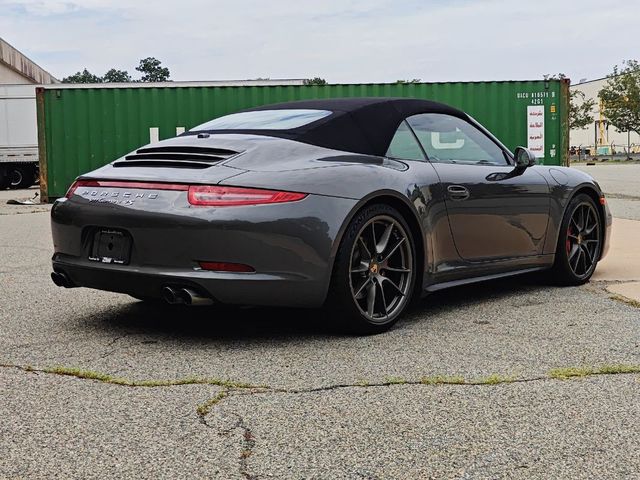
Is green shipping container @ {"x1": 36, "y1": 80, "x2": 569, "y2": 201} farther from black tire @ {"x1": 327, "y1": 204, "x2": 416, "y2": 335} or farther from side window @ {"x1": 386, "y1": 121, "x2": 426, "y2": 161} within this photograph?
black tire @ {"x1": 327, "y1": 204, "x2": 416, "y2": 335}

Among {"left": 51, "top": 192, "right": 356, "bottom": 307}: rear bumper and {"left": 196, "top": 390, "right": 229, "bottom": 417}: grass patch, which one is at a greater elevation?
{"left": 51, "top": 192, "right": 356, "bottom": 307}: rear bumper

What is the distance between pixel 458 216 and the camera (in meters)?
4.96

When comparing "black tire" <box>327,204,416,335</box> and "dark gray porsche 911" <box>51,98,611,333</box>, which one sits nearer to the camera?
"dark gray porsche 911" <box>51,98,611,333</box>

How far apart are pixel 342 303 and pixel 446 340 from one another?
22.7 inches

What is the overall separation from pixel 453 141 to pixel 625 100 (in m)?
63.1

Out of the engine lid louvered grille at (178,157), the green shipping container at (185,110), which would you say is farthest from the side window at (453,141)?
the green shipping container at (185,110)

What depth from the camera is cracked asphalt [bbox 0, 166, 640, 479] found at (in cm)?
262

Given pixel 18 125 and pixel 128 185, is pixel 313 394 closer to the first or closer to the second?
pixel 128 185

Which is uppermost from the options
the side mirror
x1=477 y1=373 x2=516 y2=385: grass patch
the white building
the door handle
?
the white building

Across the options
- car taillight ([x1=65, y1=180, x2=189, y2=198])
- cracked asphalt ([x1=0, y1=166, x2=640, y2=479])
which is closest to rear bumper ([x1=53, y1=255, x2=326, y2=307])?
cracked asphalt ([x1=0, y1=166, x2=640, y2=479])

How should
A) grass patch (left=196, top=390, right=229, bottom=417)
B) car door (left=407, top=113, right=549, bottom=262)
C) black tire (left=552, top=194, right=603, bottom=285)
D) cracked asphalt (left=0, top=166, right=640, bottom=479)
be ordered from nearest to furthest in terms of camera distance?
1. cracked asphalt (left=0, top=166, right=640, bottom=479)
2. grass patch (left=196, top=390, right=229, bottom=417)
3. car door (left=407, top=113, right=549, bottom=262)
4. black tire (left=552, top=194, right=603, bottom=285)

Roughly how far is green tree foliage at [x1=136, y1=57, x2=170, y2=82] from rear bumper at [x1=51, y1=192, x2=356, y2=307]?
479ft

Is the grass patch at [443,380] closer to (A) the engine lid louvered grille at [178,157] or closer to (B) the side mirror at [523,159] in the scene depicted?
(A) the engine lid louvered grille at [178,157]

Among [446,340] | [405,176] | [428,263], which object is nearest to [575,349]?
[446,340]
